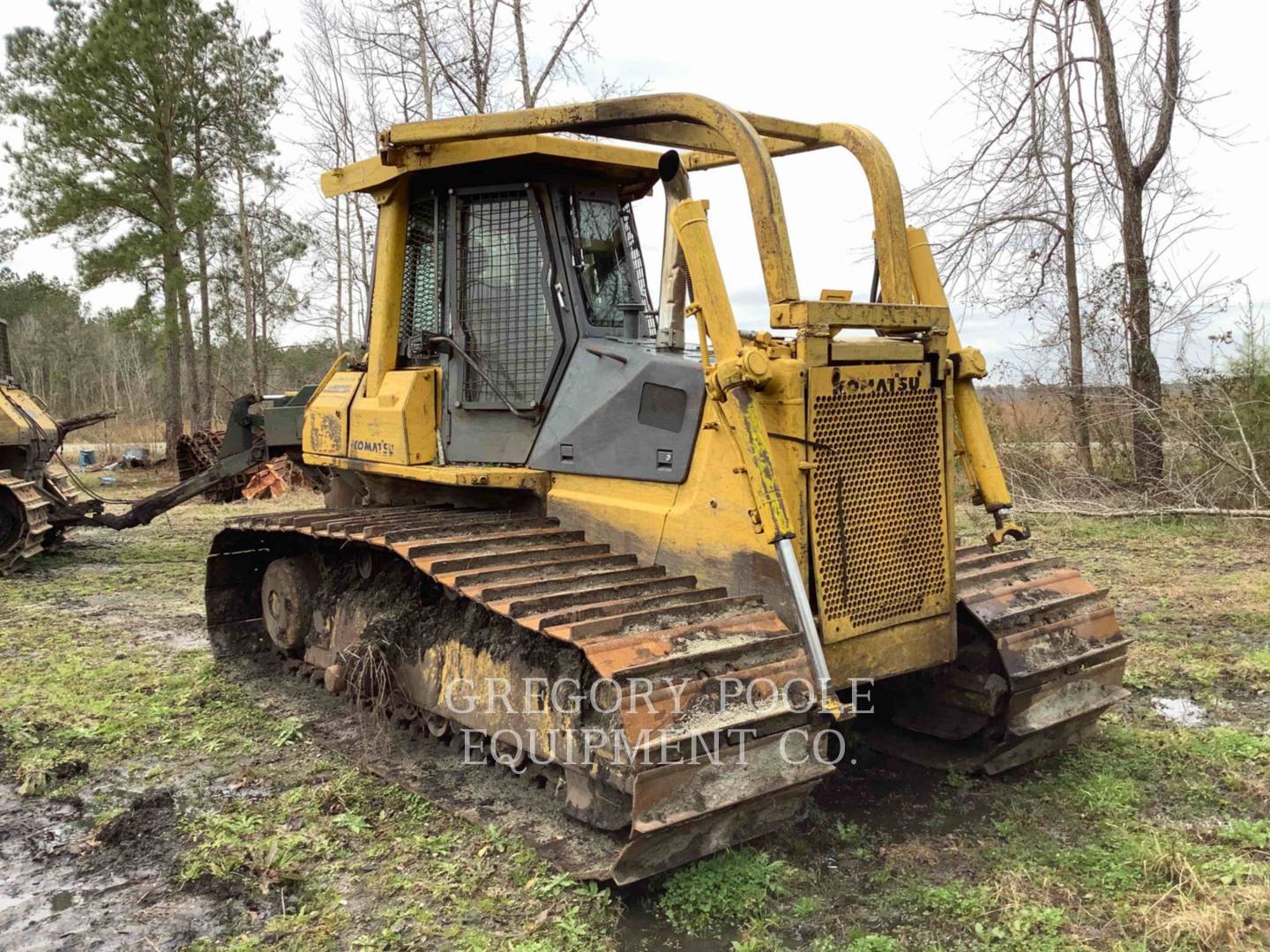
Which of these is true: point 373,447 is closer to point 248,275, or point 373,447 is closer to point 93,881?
point 93,881

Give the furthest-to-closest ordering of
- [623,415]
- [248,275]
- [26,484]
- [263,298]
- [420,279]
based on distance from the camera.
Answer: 1. [263,298]
2. [248,275]
3. [26,484]
4. [420,279]
5. [623,415]

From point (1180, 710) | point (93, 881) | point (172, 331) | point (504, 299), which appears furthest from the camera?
point (172, 331)

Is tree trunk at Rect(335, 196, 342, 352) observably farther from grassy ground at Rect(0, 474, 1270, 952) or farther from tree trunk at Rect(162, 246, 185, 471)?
grassy ground at Rect(0, 474, 1270, 952)

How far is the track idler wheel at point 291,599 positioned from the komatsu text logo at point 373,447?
2.49 feet

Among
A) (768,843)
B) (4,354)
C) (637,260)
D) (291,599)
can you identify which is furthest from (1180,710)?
(4,354)

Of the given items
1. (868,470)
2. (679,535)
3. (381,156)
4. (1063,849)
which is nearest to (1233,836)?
(1063,849)

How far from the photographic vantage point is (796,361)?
3.60m

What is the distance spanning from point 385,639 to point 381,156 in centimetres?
233

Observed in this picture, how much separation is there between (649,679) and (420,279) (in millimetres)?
3025

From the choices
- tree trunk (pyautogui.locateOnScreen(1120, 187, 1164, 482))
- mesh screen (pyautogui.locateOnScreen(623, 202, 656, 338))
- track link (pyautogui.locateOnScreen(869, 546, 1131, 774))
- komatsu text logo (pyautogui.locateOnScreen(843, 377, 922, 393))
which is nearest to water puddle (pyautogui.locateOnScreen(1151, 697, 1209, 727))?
track link (pyautogui.locateOnScreen(869, 546, 1131, 774))

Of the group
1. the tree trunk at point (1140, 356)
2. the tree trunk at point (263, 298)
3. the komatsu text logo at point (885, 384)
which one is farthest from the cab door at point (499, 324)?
the tree trunk at point (263, 298)

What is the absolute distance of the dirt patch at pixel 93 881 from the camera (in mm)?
3305

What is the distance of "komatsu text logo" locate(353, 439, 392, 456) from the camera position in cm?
532

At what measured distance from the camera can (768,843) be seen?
3771 millimetres
